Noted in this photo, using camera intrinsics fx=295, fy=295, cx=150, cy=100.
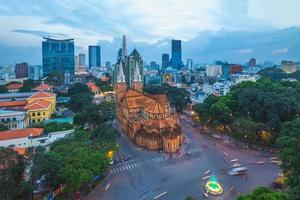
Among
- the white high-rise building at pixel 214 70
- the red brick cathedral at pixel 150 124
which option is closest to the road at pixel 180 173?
the red brick cathedral at pixel 150 124

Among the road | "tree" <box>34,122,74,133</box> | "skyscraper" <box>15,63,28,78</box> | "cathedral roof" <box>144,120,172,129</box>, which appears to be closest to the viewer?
the road

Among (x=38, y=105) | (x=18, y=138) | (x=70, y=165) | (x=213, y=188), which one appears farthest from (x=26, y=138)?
(x=213, y=188)

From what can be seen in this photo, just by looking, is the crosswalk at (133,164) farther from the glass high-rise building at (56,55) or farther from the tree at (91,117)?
the glass high-rise building at (56,55)

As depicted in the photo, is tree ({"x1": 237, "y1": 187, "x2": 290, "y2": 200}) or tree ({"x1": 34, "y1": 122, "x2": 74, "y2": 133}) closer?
tree ({"x1": 237, "y1": 187, "x2": 290, "y2": 200})

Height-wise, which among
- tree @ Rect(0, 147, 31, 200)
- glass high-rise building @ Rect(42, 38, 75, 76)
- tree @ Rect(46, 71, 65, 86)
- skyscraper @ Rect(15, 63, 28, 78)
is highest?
glass high-rise building @ Rect(42, 38, 75, 76)

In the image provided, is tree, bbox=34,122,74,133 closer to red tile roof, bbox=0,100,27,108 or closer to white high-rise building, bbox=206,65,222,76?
red tile roof, bbox=0,100,27,108

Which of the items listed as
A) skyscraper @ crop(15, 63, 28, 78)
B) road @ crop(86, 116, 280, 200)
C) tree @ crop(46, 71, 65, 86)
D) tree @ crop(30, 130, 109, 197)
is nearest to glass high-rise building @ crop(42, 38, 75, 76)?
skyscraper @ crop(15, 63, 28, 78)

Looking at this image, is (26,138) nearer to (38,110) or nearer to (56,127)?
(56,127)

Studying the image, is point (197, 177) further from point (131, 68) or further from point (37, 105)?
point (131, 68)
